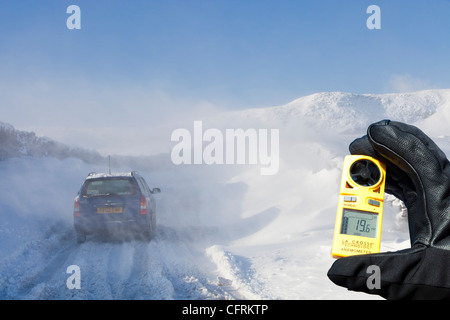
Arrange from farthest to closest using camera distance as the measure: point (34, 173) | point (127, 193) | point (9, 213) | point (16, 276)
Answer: point (34, 173), point (9, 213), point (127, 193), point (16, 276)

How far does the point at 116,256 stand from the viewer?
5461mm

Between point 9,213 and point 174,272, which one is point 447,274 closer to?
point 174,272

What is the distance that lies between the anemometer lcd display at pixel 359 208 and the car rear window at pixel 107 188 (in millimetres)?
4692

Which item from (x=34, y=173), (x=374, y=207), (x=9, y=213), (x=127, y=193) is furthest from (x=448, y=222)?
(x=34, y=173)

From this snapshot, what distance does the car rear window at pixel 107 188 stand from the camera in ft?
19.8

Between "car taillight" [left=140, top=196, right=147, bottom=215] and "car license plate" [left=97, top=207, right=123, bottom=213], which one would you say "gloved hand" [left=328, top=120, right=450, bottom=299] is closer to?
"car license plate" [left=97, top=207, right=123, bottom=213]

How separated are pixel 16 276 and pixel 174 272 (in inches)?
69.9

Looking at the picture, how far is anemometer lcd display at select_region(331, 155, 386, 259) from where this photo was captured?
1811 millimetres

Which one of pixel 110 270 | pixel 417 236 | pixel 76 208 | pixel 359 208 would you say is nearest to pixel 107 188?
pixel 76 208

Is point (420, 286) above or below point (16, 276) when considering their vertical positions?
above

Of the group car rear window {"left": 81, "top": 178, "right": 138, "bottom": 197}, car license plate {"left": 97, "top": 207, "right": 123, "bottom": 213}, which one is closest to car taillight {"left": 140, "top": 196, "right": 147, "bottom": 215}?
car rear window {"left": 81, "top": 178, "right": 138, "bottom": 197}

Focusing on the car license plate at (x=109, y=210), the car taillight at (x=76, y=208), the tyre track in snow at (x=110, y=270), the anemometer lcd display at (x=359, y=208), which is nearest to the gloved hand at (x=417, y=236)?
the anemometer lcd display at (x=359, y=208)

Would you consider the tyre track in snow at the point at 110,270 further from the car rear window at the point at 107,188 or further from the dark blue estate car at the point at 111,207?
the car rear window at the point at 107,188

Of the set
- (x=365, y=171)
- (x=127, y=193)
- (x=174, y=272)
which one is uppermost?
(x=365, y=171)
